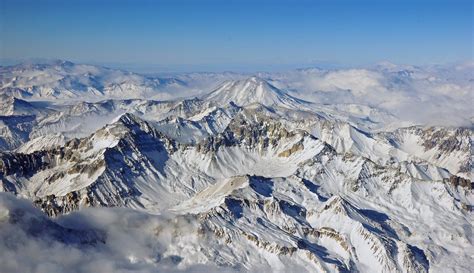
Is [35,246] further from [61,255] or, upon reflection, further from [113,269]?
[113,269]

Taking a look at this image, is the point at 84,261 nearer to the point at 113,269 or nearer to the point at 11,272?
the point at 113,269

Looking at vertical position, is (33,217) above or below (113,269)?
above

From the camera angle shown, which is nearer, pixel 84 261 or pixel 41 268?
pixel 41 268

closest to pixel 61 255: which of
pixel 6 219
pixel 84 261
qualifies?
pixel 84 261

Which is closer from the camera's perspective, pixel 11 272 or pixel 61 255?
pixel 11 272

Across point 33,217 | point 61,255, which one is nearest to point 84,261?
point 61,255

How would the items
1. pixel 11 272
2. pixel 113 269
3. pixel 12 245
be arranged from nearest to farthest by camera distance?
pixel 11 272 → pixel 12 245 → pixel 113 269

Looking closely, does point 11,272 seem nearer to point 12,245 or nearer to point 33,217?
point 12,245

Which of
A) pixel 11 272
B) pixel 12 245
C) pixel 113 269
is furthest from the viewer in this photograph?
pixel 113 269
